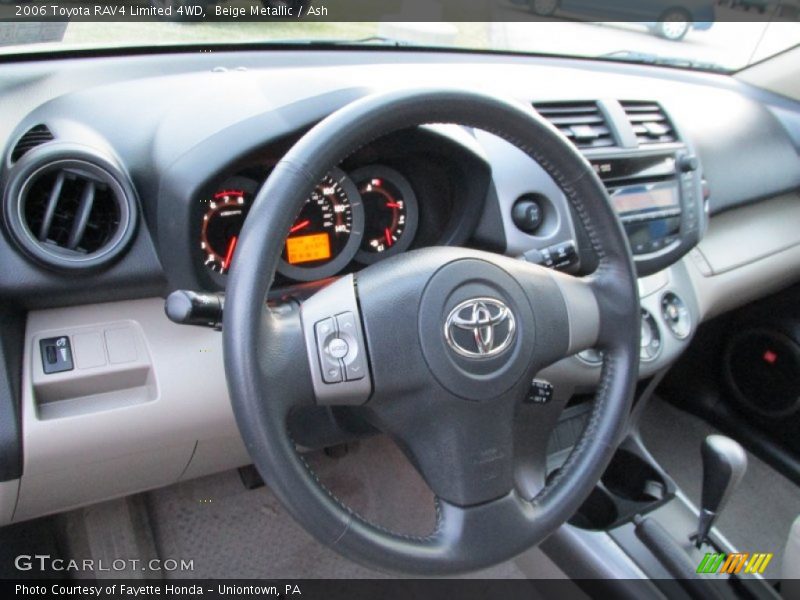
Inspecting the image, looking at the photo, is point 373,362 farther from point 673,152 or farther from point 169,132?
point 673,152

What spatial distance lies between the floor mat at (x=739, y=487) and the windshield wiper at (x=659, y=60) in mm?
1102

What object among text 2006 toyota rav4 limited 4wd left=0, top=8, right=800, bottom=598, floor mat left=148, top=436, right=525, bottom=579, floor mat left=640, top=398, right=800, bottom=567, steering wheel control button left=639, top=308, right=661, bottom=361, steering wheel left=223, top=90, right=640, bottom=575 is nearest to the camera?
steering wheel left=223, top=90, right=640, bottom=575

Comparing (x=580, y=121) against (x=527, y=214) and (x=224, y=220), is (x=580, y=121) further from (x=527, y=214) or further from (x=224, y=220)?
(x=224, y=220)

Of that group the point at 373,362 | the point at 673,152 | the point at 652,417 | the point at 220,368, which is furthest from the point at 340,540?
the point at 652,417

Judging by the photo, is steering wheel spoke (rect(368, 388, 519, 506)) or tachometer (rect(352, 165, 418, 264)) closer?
steering wheel spoke (rect(368, 388, 519, 506))

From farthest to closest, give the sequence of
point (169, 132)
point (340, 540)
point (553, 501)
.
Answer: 1. point (169, 132)
2. point (553, 501)
3. point (340, 540)

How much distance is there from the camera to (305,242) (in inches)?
51.9

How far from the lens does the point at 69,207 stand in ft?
3.89

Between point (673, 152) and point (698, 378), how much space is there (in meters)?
0.98

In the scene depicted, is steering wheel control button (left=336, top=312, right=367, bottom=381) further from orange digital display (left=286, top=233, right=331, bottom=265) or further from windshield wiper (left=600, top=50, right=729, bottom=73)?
windshield wiper (left=600, top=50, right=729, bottom=73)

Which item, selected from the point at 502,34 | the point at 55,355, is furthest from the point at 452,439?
the point at 502,34

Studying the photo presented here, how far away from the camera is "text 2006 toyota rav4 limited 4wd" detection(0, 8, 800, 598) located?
994mm

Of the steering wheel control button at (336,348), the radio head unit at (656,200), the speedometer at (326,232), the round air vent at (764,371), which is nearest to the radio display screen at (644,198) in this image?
the radio head unit at (656,200)

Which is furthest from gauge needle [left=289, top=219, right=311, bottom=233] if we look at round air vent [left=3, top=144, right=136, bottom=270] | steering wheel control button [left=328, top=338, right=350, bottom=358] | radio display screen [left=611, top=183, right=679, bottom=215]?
radio display screen [left=611, top=183, right=679, bottom=215]
